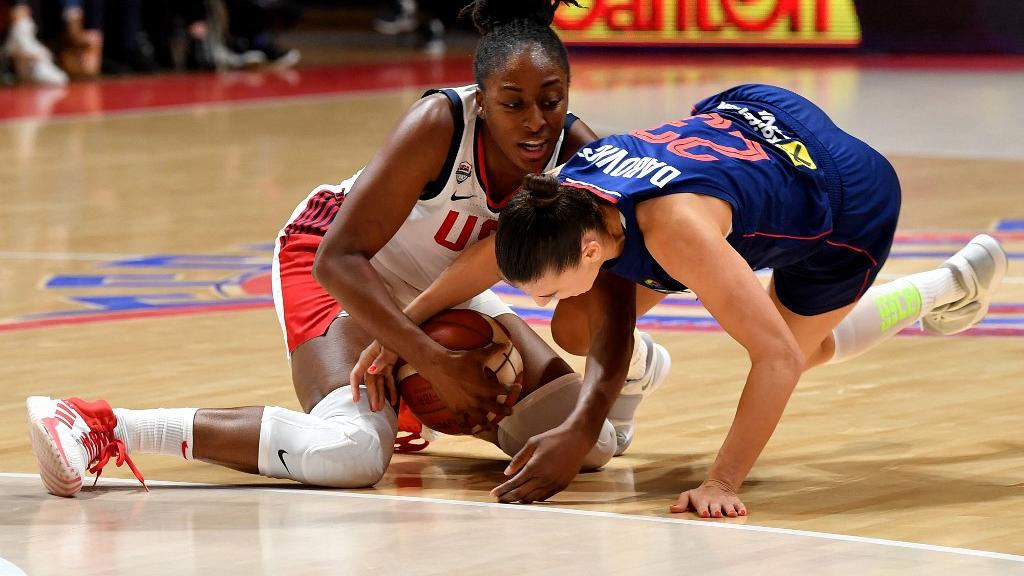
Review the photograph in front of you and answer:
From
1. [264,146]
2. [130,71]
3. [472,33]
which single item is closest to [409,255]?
[264,146]

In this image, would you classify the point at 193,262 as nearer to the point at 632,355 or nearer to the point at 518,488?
the point at 632,355

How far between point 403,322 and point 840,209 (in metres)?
0.95

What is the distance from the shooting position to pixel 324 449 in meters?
3.63

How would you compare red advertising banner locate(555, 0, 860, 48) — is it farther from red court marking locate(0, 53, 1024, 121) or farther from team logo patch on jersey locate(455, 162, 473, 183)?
team logo patch on jersey locate(455, 162, 473, 183)

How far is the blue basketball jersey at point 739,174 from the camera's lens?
346 cm

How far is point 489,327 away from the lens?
12.7 feet

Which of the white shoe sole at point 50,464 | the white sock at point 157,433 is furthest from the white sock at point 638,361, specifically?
the white shoe sole at point 50,464

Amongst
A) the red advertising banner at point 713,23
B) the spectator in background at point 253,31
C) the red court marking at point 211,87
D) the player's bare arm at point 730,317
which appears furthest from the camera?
the spectator in background at point 253,31

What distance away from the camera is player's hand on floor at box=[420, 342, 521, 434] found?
368cm

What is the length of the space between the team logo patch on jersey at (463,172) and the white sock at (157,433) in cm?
77

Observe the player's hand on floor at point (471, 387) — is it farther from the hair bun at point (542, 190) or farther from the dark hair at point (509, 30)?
the dark hair at point (509, 30)

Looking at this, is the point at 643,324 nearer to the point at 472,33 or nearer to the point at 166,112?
the point at 166,112

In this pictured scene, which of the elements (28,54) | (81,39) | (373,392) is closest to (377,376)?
(373,392)

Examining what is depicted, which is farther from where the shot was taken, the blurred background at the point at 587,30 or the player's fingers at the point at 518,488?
the blurred background at the point at 587,30
